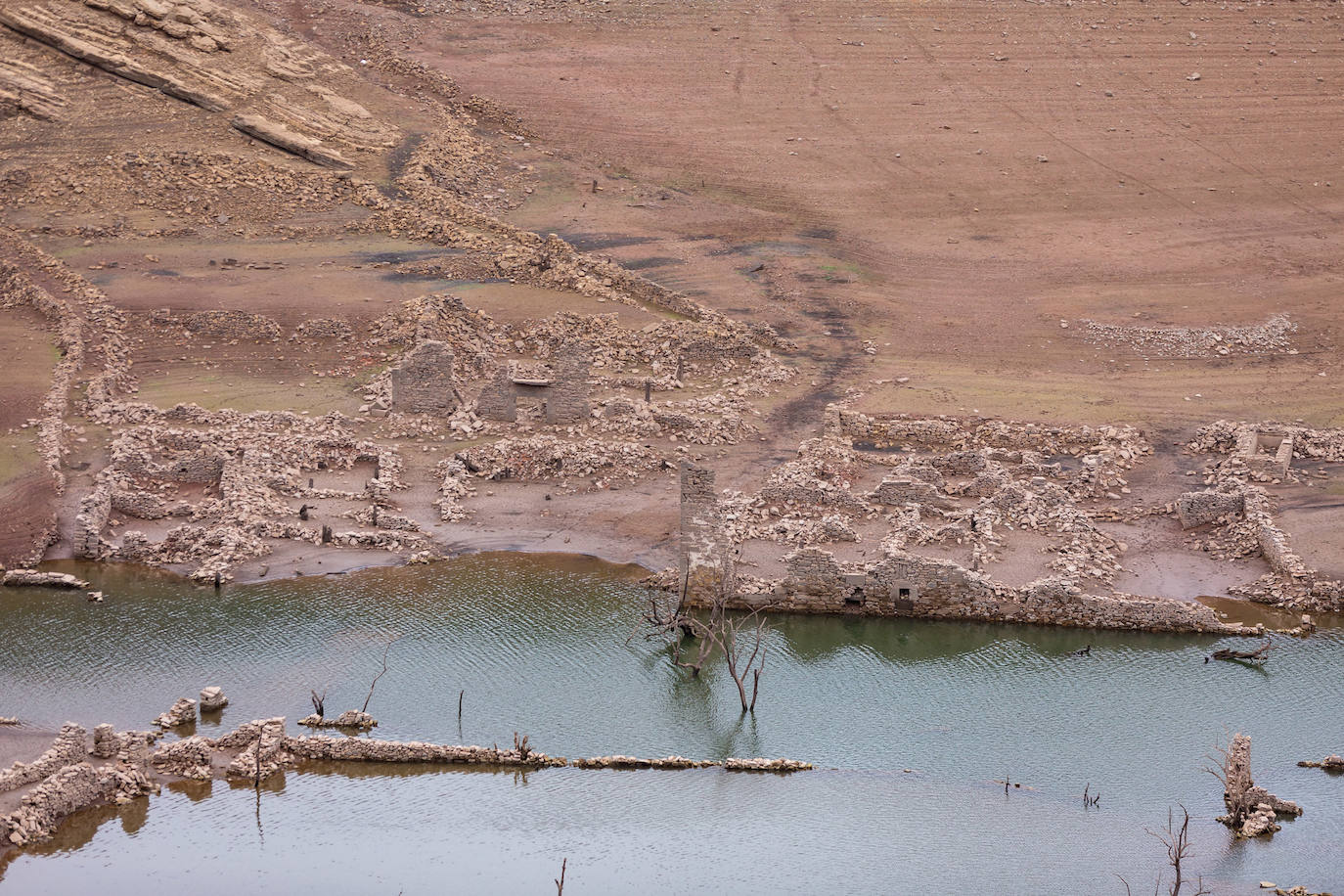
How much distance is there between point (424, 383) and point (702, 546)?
12.8 metres

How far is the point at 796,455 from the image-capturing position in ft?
166

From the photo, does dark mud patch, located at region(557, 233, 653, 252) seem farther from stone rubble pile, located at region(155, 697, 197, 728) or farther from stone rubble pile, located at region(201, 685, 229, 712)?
stone rubble pile, located at region(155, 697, 197, 728)

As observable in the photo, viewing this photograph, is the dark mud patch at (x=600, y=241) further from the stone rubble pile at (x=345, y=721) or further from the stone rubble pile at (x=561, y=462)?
the stone rubble pile at (x=345, y=721)

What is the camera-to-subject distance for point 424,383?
171 ft

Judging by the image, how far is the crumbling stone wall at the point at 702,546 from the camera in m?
41.4

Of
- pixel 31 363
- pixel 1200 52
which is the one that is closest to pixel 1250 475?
pixel 31 363

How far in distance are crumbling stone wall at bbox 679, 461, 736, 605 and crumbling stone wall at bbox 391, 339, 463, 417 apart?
39.5ft

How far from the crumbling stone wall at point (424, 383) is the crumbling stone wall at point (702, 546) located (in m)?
12.0

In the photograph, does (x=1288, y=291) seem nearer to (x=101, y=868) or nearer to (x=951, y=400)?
(x=951, y=400)

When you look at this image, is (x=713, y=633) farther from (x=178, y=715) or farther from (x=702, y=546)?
(x=178, y=715)

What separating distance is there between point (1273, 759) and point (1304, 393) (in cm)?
2048

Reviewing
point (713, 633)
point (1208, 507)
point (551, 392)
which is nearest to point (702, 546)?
point (713, 633)

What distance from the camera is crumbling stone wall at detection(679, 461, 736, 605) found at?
41406mm

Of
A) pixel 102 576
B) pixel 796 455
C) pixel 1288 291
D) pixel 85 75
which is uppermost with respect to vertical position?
pixel 85 75
